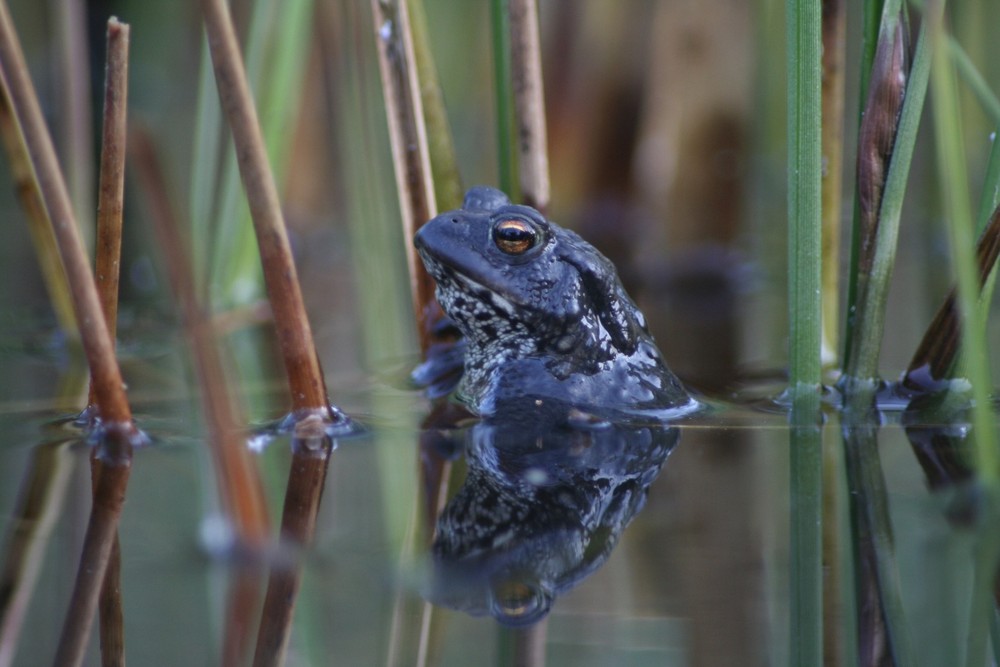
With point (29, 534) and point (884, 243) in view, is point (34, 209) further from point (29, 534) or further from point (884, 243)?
point (884, 243)

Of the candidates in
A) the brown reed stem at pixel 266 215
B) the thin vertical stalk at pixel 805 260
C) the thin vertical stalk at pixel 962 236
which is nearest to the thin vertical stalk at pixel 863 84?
the thin vertical stalk at pixel 805 260

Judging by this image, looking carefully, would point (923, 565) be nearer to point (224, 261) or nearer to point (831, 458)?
point (831, 458)

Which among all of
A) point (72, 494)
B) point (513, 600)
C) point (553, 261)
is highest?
point (553, 261)

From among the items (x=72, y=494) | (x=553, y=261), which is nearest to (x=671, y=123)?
(x=553, y=261)

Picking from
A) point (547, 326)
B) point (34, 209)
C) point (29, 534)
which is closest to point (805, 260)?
point (547, 326)

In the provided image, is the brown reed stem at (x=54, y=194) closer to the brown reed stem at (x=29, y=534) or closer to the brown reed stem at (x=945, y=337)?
the brown reed stem at (x=29, y=534)
